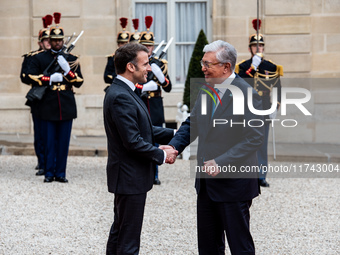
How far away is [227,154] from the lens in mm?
4430

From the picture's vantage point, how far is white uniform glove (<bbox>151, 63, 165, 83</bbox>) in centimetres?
907

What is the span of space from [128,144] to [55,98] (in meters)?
5.12

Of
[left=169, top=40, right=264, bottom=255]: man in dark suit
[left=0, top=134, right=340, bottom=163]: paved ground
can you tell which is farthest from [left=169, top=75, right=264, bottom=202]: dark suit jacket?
[left=0, top=134, right=340, bottom=163]: paved ground

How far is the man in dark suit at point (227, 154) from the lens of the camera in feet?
14.6

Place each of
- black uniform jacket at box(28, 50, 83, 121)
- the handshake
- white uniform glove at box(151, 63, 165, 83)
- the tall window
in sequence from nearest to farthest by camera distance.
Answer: the handshake < white uniform glove at box(151, 63, 165, 83) < black uniform jacket at box(28, 50, 83, 121) < the tall window

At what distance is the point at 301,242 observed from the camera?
6086mm

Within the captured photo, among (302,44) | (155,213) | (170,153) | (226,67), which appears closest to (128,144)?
(170,153)

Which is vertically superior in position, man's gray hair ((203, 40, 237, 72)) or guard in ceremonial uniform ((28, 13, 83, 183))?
man's gray hair ((203, 40, 237, 72))

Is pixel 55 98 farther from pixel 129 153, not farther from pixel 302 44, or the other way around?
pixel 302 44

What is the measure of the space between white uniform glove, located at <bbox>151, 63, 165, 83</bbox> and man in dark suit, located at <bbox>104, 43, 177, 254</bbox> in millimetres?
4440

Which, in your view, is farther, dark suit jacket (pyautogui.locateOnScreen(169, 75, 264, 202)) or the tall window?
the tall window

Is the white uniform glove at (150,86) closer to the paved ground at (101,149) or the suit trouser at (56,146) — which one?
the suit trouser at (56,146)

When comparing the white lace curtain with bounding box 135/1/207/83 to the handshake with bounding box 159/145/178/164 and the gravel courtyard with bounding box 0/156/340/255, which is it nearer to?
the gravel courtyard with bounding box 0/156/340/255

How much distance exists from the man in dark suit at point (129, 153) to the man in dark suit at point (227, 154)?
356mm
